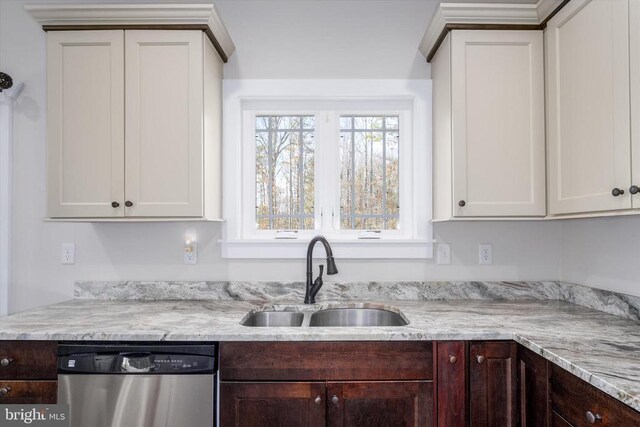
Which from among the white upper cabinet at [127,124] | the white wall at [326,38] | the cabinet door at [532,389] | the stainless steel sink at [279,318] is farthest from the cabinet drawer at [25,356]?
the cabinet door at [532,389]

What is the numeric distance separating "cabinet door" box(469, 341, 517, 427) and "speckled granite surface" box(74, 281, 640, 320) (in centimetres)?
68

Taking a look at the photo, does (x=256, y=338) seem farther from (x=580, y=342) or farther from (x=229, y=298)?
(x=580, y=342)

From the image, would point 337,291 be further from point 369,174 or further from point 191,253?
point 191,253

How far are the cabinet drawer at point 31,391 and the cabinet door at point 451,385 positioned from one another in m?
1.46

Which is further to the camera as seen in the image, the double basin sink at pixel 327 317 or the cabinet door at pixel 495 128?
the double basin sink at pixel 327 317

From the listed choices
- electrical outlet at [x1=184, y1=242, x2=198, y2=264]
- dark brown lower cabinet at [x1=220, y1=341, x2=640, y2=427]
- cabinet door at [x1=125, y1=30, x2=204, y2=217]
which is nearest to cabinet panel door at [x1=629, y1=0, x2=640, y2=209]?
dark brown lower cabinet at [x1=220, y1=341, x2=640, y2=427]

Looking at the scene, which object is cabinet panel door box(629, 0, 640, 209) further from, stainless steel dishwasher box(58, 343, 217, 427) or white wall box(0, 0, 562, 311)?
stainless steel dishwasher box(58, 343, 217, 427)

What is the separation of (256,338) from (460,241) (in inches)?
51.4

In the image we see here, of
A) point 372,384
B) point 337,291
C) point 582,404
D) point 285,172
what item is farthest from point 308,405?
point 285,172

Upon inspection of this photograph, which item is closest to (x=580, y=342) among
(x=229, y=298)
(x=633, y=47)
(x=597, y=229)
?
(x=597, y=229)

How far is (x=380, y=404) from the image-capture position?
151cm

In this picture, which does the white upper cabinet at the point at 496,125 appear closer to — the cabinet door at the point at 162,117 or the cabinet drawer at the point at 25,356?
the cabinet door at the point at 162,117

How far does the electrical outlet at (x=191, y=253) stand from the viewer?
2.21 metres

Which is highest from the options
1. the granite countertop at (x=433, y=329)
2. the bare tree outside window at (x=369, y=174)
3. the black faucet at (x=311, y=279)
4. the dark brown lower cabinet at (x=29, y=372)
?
the bare tree outside window at (x=369, y=174)
